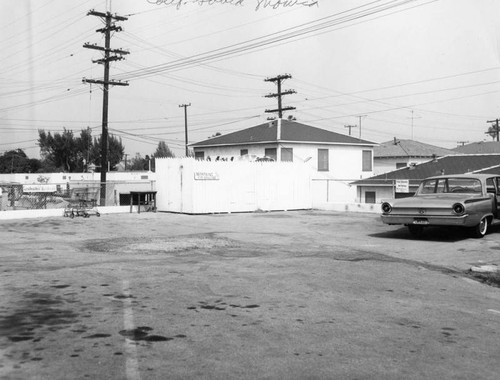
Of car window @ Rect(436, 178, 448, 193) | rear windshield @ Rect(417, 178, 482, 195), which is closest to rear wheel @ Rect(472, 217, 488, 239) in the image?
rear windshield @ Rect(417, 178, 482, 195)

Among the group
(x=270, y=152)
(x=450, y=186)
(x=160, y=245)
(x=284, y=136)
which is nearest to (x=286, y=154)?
(x=270, y=152)

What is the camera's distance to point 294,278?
28.2ft

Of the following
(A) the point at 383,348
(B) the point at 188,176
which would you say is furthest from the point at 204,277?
(B) the point at 188,176

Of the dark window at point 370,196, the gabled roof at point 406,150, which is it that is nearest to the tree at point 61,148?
the gabled roof at point 406,150

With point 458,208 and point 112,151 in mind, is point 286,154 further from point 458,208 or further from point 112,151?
point 112,151

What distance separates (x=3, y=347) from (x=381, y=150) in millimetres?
63062

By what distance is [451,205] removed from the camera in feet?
43.0

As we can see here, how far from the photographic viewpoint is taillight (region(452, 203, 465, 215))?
1297cm

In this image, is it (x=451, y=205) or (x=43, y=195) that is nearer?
(x=451, y=205)

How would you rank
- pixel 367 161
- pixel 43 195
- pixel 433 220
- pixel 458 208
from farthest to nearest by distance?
pixel 367 161
pixel 43 195
pixel 433 220
pixel 458 208

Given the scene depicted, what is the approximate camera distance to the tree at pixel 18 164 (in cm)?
9581

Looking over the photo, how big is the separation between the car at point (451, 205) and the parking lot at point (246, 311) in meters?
0.64

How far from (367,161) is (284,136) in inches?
322

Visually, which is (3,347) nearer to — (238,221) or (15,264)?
(15,264)
